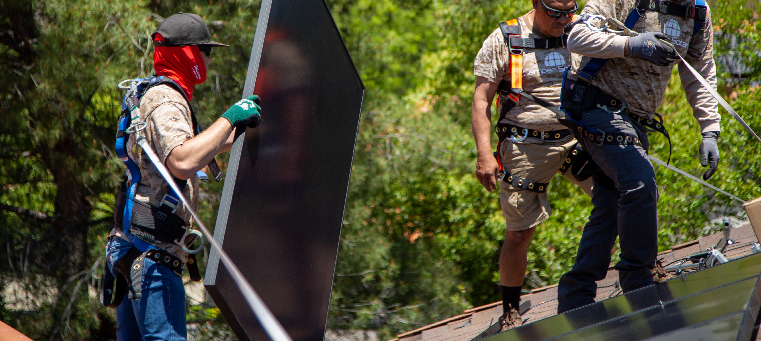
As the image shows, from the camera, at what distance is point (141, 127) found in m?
2.44

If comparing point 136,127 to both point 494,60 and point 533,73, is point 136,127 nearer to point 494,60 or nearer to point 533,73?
point 494,60

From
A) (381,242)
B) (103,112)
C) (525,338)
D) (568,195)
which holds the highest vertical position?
(525,338)

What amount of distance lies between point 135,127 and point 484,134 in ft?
6.23

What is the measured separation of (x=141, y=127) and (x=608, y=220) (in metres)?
2.03

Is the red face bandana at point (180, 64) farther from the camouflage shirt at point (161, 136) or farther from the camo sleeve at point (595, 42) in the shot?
the camo sleeve at point (595, 42)

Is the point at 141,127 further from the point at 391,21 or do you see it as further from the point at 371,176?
the point at 391,21

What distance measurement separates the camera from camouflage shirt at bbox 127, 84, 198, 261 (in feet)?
7.59

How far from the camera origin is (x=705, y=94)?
10.5 feet

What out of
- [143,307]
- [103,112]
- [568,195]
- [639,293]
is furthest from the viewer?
[568,195]

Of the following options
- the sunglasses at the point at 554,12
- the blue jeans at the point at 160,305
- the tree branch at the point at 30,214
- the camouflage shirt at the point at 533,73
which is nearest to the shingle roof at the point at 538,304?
the camouflage shirt at the point at 533,73

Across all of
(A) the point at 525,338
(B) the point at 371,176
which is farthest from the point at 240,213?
(B) the point at 371,176

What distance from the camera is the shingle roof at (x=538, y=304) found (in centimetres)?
419

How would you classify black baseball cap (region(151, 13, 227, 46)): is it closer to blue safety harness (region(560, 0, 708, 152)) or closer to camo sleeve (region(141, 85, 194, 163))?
camo sleeve (region(141, 85, 194, 163))

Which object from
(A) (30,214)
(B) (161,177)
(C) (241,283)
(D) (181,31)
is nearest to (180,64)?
(D) (181,31)
